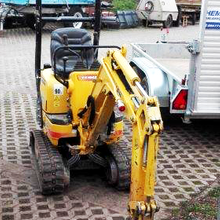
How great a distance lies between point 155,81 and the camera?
7.38m

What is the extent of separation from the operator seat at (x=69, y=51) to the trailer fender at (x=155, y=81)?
5.19 ft

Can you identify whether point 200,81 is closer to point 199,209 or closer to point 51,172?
point 199,209

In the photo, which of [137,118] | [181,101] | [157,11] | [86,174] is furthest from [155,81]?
[157,11]

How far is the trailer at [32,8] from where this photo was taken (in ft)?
56.2

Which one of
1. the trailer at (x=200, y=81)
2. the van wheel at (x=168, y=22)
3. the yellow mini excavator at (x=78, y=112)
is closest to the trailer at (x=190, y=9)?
the van wheel at (x=168, y=22)

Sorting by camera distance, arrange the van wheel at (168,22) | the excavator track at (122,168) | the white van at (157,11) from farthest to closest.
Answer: the van wheel at (168,22) < the white van at (157,11) < the excavator track at (122,168)

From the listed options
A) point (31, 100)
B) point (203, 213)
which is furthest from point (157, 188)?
point (31, 100)

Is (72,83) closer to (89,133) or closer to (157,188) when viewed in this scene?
(89,133)

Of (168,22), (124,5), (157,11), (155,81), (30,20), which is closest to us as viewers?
(155,81)

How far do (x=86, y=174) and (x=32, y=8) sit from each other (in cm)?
1214

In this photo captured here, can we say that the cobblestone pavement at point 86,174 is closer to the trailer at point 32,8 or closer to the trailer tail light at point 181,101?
the trailer tail light at point 181,101

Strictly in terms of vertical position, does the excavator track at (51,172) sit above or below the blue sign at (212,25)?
below

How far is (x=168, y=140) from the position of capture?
7434mm

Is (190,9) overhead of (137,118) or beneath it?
beneath
